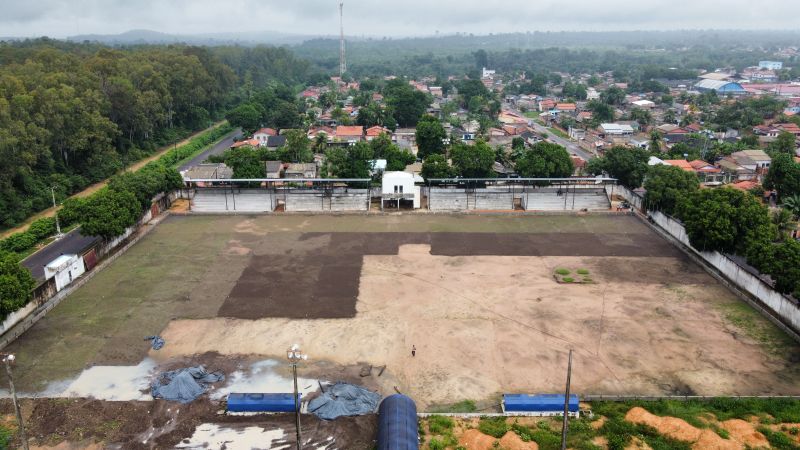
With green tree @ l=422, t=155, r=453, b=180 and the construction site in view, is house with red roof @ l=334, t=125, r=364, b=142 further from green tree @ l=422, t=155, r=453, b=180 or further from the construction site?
the construction site

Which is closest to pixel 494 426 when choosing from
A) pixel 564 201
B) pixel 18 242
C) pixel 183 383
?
pixel 183 383

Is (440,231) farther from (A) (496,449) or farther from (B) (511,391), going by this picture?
(A) (496,449)

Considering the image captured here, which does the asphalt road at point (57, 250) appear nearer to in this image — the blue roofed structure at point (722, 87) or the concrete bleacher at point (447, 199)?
the concrete bleacher at point (447, 199)

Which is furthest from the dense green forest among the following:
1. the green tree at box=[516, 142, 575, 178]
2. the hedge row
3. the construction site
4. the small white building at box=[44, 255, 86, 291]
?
the green tree at box=[516, 142, 575, 178]

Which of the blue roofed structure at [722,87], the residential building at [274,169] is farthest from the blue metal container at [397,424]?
the blue roofed structure at [722,87]

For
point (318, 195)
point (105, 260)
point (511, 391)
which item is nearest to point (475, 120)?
point (318, 195)
